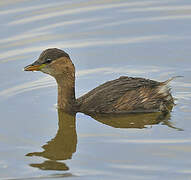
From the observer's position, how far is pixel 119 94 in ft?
34.5

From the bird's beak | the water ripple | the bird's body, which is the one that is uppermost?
the water ripple

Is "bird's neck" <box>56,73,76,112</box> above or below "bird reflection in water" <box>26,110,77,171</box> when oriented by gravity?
above

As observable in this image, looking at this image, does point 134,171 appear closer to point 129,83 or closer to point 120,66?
point 129,83

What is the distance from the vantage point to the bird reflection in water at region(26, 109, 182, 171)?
9023 mm

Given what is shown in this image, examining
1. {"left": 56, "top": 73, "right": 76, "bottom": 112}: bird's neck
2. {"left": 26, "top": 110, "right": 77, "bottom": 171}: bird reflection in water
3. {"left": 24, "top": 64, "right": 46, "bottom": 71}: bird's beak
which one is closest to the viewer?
{"left": 26, "top": 110, "right": 77, "bottom": 171}: bird reflection in water

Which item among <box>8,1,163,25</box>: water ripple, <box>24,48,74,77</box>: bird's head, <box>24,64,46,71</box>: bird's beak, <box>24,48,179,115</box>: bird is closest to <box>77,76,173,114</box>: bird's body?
<box>24,48,179,115</box>: bird

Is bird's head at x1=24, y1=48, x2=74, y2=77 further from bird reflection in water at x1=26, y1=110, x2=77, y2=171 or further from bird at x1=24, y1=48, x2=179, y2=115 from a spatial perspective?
bird reflection in water at x1=26, y1=110, x2=77, y2=171

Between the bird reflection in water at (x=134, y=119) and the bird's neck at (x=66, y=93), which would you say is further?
the bird's neck at (x=66, y=93)

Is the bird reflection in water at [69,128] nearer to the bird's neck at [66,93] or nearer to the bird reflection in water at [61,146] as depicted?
the bird reflection in water at [61,146]

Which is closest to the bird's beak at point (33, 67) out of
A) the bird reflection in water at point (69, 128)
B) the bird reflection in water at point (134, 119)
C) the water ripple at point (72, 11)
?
the bird reflection in water at point (69, 128)

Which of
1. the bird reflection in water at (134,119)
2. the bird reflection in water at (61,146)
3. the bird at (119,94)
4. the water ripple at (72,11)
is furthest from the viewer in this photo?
the water ripple at (72,11)

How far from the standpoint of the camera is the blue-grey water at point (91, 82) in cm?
880

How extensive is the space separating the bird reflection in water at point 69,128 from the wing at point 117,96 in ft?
0.41

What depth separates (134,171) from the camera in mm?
8492
